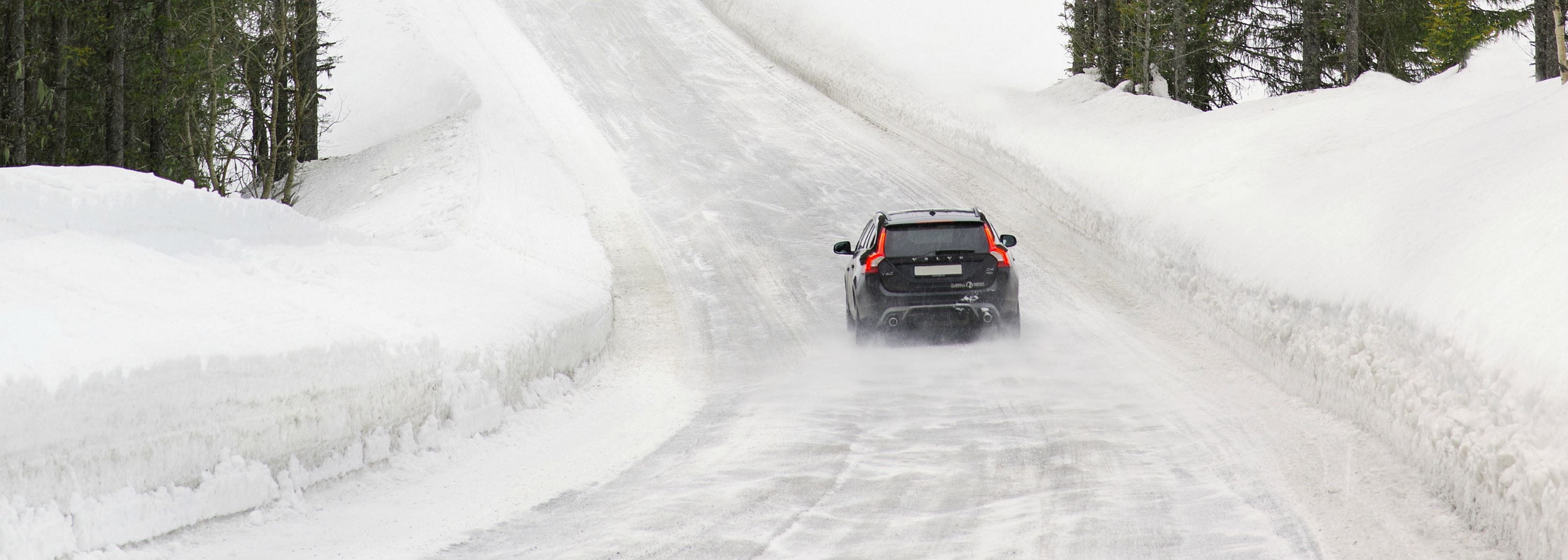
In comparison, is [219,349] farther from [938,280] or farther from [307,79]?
[307,79]

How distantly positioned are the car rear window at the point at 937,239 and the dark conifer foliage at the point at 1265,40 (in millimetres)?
12602

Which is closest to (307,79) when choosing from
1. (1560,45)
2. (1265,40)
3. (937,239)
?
(937,239)

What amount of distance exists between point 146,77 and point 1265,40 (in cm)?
2263

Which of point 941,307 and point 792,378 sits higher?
point 941,307

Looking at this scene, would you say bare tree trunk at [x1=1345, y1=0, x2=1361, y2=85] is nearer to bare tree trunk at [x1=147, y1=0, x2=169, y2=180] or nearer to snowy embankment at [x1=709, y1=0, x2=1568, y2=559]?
snowy embankment at [x1=709, y1=0, x2=1568, y2=559]

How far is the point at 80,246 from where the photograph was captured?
24.7 ft

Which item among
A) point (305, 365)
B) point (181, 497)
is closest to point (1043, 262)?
point (305, 365)

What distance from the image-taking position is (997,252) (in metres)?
12.5

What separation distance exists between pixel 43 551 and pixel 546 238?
12636mm

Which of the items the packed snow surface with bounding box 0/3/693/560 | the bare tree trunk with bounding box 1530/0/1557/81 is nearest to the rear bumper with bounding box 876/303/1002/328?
the packed snow surface with bounding box 0/3/693/560

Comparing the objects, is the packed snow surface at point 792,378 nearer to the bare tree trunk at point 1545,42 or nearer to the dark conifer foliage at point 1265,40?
the bare tree trunk at point 1545,42

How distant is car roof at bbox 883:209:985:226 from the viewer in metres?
12.7

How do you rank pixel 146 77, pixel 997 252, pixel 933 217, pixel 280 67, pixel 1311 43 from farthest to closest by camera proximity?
pixel 1311 43, pixel 146 77, pixel 280 67, pixel 933 217, pixel 997 252

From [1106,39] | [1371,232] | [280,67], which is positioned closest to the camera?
[1371,232]
